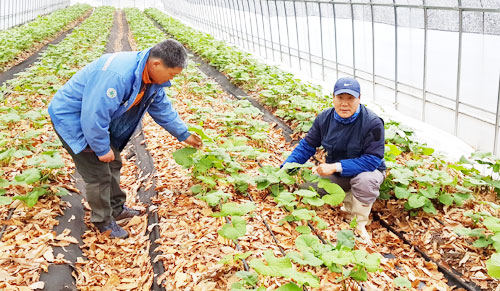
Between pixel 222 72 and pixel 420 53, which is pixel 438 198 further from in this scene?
pixel 222 72

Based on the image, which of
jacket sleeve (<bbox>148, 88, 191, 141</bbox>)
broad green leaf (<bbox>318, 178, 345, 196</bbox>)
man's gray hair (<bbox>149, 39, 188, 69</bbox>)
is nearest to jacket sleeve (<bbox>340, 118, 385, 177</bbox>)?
broad green leaf (<bbox>318, 178, 345, 196</bbox>)

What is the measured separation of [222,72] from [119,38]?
12319 millimetres

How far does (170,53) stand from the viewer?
316cm

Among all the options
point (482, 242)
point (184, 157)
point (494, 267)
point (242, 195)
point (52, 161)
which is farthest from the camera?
point (242, 195)

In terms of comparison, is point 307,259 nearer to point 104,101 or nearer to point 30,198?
point 104,101

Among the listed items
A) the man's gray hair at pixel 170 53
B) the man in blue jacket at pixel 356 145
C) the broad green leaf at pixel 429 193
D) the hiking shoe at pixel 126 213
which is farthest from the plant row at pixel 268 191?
the man's gray hair at pixel 170 53

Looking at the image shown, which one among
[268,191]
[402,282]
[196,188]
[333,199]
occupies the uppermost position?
[333,199]

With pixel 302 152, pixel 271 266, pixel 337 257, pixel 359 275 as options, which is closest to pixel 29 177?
pixel 271 266

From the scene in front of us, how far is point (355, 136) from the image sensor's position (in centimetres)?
392

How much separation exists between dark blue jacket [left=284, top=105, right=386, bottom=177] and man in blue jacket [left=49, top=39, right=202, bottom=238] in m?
1.64

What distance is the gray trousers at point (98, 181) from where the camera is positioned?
352 centimetres

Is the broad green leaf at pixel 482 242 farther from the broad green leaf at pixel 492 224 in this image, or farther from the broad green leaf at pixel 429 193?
the broad green leaf at pixel 429 193

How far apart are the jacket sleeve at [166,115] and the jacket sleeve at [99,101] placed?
2.37 ft

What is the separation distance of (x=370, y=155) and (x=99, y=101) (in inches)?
98.4
